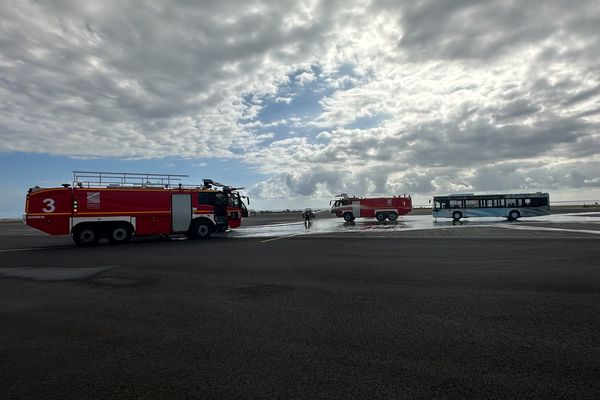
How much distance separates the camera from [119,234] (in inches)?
700

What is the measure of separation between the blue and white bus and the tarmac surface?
26.2 metres

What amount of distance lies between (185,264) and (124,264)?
2.13 m

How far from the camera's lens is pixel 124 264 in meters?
11.0

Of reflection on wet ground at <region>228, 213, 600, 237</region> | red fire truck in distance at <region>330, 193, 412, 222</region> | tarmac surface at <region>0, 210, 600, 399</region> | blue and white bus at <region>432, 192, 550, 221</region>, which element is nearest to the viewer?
tarmac surface at <region>0, 210, 600, 399</region>

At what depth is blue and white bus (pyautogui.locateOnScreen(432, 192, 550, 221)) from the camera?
1328 inches

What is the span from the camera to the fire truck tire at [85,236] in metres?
16.8

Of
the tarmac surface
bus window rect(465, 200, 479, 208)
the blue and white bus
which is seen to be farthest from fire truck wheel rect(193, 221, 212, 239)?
bus window rect(465, 200, 479, 208)

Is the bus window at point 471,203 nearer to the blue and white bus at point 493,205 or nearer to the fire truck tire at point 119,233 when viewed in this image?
the blue and white bus at point 493,205

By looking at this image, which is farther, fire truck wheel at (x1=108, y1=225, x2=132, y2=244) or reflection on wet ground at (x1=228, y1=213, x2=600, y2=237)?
reflection on wet ground at (x1=228, y1=213, x2=600, y2=237)

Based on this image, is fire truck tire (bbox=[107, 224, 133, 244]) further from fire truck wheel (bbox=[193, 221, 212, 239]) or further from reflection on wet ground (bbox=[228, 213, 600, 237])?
reflection on wet ground (bbox=[228, 213, 600, 237])

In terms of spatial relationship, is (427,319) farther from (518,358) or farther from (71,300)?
(71,300)

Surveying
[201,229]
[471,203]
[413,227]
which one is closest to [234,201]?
[201,229]

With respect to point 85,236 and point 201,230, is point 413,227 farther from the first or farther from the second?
point 85,236

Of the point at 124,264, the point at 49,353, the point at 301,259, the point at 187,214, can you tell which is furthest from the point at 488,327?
the point at 187,214
